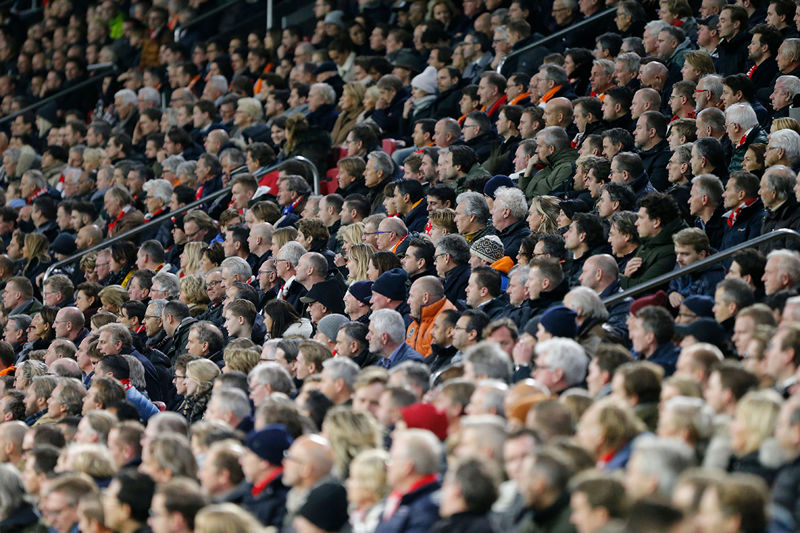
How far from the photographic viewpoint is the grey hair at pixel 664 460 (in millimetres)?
5172

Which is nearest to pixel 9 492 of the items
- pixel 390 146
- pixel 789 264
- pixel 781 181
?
pixel 789 264

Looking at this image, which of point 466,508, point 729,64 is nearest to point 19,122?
point 729,64

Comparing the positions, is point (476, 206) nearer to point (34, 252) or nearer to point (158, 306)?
point (158, 306)

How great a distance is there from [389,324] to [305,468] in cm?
251

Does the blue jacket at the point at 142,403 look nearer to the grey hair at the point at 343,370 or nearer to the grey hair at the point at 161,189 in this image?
the grey hair at the point at 343,370

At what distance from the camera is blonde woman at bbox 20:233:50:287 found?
43.4 ft

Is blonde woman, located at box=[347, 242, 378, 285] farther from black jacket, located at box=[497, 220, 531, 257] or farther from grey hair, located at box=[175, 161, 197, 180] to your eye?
grey hair, located at box=[175, 161, 197, 180]

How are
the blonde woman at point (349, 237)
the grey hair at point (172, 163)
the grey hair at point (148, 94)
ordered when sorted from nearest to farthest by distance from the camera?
the blonde woman at point (349, 237) → the grey hair at point (172, 163) → the grey hair at point (148, 94)

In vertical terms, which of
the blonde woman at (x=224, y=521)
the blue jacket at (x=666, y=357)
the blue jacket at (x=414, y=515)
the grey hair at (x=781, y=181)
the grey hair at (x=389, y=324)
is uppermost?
the blonde woman at (x=224, y=521)

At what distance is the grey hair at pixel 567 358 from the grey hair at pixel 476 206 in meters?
2.77

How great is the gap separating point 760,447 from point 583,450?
27.0 inches

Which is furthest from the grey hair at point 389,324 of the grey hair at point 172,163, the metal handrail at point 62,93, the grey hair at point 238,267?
the metal handrail at point 62,93

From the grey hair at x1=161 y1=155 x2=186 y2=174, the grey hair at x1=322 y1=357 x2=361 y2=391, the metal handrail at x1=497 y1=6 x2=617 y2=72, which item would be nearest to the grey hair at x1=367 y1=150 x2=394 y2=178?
the metal handrail at x1=497 y1=6 x2=617 y2=72

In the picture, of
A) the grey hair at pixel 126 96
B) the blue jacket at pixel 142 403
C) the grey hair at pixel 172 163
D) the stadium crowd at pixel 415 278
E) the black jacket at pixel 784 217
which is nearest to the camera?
the stadium crowd at pixel 415 278
